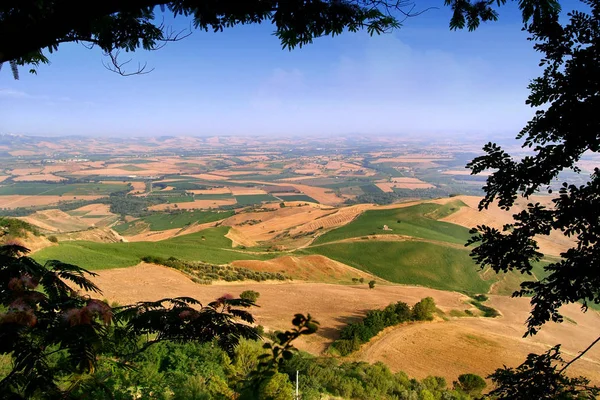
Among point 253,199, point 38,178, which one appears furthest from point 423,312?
point 38,178

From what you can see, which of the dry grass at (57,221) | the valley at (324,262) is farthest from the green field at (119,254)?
the dry grass at (57,221)

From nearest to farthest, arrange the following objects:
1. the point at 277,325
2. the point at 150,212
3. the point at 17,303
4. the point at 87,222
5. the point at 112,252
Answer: the point at 17,303
the point at 277,325
the point at 112,252
the point at 87,222
the point at 150,212

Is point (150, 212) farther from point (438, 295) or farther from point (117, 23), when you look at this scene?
point (117, 23)

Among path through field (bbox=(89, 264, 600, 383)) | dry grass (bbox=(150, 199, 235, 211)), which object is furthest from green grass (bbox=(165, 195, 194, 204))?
path through field (bbox=(89, 264, 600, 383))

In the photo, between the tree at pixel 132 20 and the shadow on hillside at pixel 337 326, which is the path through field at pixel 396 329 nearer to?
the shadow on hillside at pixel 337 326

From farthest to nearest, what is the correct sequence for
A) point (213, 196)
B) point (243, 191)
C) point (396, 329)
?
point (243, 191), point (213, 196), point (396, 329)

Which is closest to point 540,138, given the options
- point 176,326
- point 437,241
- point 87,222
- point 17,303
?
point 176,326

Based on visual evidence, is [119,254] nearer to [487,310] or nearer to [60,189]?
[487,310]
